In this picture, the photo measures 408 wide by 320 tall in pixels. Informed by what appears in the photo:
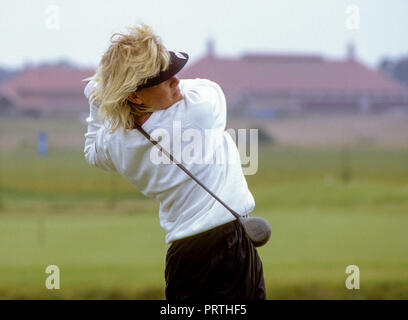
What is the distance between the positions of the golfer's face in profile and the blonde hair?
0.06 m

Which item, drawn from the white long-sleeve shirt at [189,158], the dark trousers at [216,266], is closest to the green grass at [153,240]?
the dark trousers at [216,266]

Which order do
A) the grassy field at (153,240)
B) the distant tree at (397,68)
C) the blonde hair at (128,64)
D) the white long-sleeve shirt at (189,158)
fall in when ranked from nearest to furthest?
1. the blonde hair at (128,64)
2. the white long-sleeve shirt at (189,158)
3. the grassy field at (153,240)
4. the distant tree at (397,68)

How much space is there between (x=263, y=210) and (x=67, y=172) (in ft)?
29.2

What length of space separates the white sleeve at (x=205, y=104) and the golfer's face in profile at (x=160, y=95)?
4cm

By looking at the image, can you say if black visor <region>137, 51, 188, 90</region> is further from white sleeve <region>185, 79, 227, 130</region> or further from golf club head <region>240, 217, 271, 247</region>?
golf club head <region>240, 217, 271, 247</region>

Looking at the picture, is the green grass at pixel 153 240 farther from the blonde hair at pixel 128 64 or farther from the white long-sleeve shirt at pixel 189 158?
the blonde hair at pixel 128 64

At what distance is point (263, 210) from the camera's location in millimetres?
13781

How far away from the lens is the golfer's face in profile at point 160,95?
83.8 inches

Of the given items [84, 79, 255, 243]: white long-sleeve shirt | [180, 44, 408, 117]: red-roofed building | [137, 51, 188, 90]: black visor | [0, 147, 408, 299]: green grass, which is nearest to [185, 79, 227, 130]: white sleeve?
[84, 79, 255, 243]: white long-sleeve shirt

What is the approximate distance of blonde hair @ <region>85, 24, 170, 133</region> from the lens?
6.66ft

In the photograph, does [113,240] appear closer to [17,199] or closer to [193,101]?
[193,101]

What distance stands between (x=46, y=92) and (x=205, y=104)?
24909mm

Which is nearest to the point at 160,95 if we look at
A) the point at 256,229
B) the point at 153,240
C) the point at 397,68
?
the point at 256,229

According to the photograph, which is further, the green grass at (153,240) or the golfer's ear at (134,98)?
the green grass at (153,240)
